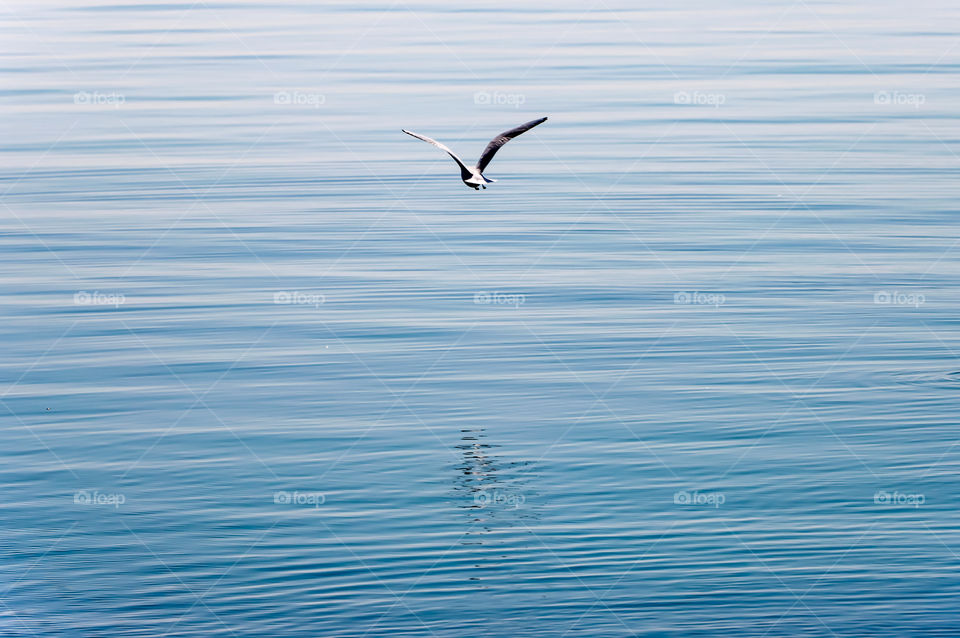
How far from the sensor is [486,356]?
2123 centimetres

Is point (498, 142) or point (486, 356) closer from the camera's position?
point (498, 142)

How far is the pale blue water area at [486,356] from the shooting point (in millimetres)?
14836

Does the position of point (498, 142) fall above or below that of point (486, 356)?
above

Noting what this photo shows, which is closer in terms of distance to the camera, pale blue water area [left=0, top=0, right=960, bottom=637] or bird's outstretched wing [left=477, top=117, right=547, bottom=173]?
pale blue water area [left=0, top=0, right=960, bottom=637]

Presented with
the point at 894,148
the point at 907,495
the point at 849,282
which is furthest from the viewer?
the point at 894,148

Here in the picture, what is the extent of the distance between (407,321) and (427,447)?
486 centimetres

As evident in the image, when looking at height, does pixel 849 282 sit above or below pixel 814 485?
above

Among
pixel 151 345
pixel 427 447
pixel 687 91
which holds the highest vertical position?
pixel 687 91

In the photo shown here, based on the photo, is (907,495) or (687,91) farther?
(687,91)

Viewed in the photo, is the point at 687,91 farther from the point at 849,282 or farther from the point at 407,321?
the point at 407,321

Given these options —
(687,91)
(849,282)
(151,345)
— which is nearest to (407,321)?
(151,345)

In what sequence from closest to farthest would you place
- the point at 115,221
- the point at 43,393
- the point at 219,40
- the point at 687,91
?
the point at 43,393, the point at 115,221, the point at 687,91, the point at 219,40

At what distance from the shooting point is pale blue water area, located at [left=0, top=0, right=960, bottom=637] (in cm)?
1484

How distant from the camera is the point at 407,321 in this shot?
22.5m
